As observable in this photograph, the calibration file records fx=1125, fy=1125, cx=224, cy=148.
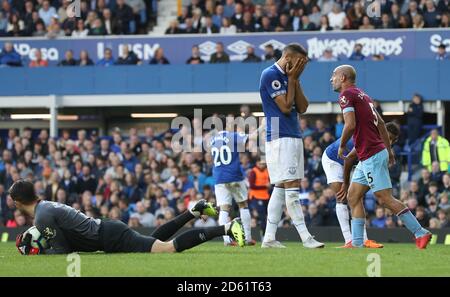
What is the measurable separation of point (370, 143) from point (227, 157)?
4.77 meters

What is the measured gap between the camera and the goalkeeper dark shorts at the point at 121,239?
13148 millimetres

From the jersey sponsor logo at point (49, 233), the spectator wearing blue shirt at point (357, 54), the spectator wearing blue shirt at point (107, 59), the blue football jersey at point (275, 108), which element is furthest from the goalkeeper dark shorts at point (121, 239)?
the spectator wearing blue shirt at point (107, 59)

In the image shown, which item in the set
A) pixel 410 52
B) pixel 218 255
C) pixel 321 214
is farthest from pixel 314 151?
pixel 218 255

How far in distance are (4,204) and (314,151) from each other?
7536 mm

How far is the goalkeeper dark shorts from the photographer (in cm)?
1315

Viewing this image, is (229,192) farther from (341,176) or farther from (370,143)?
(370,143)

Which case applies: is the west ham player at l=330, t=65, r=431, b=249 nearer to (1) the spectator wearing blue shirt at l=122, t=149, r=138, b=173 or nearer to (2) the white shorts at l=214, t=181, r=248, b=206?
(2) the white shorts at l=214, t=181, r=248, b=206

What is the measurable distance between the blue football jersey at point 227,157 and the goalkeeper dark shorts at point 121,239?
5397mm

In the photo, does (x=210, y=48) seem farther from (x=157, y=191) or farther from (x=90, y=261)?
(x=90, y=261)

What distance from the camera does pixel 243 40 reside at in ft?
96.5

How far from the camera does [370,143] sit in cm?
1421

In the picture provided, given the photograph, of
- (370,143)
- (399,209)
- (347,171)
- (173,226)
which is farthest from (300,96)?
(173,226)

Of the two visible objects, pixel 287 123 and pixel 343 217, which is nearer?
pixel 287 123

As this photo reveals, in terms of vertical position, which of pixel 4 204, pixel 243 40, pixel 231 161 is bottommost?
pixel 4 204
